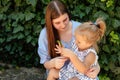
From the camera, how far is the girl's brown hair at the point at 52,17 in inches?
146

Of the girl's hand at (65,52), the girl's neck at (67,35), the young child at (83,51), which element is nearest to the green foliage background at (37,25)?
the girl's neck at (67,35)

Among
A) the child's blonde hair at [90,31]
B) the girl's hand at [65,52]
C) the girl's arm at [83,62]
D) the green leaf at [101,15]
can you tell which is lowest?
the girl's arm at [83,62]

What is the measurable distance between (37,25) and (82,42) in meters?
1.32

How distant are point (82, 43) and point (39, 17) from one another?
1.30 meters

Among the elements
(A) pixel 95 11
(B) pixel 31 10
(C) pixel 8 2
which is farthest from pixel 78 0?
(C) pixel 8 2

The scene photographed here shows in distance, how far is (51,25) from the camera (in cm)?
382

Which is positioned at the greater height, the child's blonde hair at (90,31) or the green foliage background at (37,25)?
the child's blonde hair at (90,31)

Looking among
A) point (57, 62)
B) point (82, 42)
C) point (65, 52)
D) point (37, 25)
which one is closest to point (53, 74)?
point (57, 62)

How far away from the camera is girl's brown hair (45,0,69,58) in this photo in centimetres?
371

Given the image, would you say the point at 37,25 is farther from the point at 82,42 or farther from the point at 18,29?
the point at 82,42

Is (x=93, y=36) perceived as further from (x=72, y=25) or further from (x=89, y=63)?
(x=72, y=25)

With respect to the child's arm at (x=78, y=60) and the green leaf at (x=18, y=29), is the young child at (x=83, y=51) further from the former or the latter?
the green leaf at (x=18, y=29)

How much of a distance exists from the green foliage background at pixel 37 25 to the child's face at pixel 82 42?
92 centimetres

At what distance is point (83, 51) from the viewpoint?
3.67 meters
